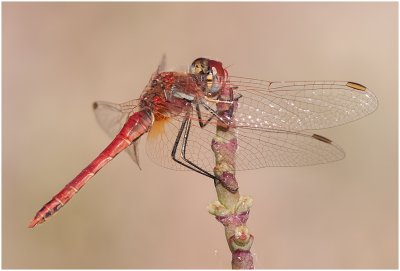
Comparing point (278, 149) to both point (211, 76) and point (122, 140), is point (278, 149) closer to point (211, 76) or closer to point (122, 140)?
point (211, 76)

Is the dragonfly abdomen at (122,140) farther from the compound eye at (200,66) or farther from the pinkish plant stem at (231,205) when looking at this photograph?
the pinkish plant stem at (231,205)

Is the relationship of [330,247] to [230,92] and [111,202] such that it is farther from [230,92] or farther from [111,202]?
[230,92]


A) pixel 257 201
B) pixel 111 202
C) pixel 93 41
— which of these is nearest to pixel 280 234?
pixel 257 201

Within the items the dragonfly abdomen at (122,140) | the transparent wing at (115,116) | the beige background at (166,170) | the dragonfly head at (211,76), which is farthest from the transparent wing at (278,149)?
the beige background at (166,170)

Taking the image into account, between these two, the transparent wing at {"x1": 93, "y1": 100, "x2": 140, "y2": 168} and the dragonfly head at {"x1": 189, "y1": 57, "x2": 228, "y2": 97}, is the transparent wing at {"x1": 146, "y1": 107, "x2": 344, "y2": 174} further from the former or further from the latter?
the transparent wing at {"x1": 93, "y1": 100, "x2": 140, "y2": 168}

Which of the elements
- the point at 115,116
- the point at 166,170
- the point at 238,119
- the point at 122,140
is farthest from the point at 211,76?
the point at 166,170

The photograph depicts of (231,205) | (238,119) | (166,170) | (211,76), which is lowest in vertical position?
(231,205)

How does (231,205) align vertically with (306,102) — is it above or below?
below
